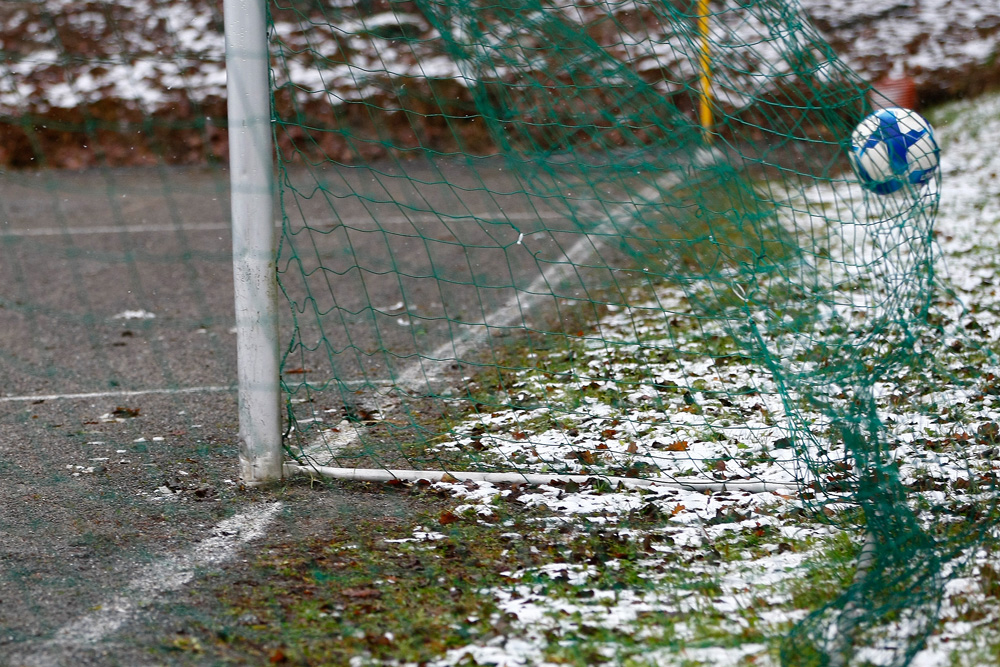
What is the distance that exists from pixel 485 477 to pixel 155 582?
47.6 inches

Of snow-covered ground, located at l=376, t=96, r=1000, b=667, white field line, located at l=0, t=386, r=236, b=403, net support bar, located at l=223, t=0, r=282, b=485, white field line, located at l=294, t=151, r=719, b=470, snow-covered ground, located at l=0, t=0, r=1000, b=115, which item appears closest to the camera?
snow-covered ground, located at l=376, t=96, r=1000, b=667

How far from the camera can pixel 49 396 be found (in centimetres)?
471

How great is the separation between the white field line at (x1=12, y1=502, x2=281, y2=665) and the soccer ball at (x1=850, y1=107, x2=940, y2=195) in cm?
273

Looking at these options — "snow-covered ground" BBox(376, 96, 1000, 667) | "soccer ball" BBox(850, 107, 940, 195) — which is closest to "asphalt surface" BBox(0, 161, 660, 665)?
"snow-covered ground" BBox(376, 96, 1000, 667)

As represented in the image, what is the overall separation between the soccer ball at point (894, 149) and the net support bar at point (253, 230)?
7.71ft

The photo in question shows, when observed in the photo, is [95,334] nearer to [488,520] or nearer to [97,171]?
[488,520]

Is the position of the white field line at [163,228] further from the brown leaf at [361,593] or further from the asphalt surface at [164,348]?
the brown leaf at [361,593]

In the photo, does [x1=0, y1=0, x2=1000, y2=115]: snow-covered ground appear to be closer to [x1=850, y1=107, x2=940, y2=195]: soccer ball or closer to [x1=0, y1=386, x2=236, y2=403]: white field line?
[x1=850, y1=107, x2=940, y2=195]: soccer ball

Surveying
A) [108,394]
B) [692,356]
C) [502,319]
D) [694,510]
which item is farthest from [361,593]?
[502,319]

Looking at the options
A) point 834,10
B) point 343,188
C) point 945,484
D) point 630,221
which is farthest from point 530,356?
point 834,10

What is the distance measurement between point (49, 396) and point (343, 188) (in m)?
5.80

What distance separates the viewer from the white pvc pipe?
141 inches

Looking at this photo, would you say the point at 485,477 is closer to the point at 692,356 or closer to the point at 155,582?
the point at 155,582

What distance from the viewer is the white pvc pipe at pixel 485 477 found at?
358 centimetres
